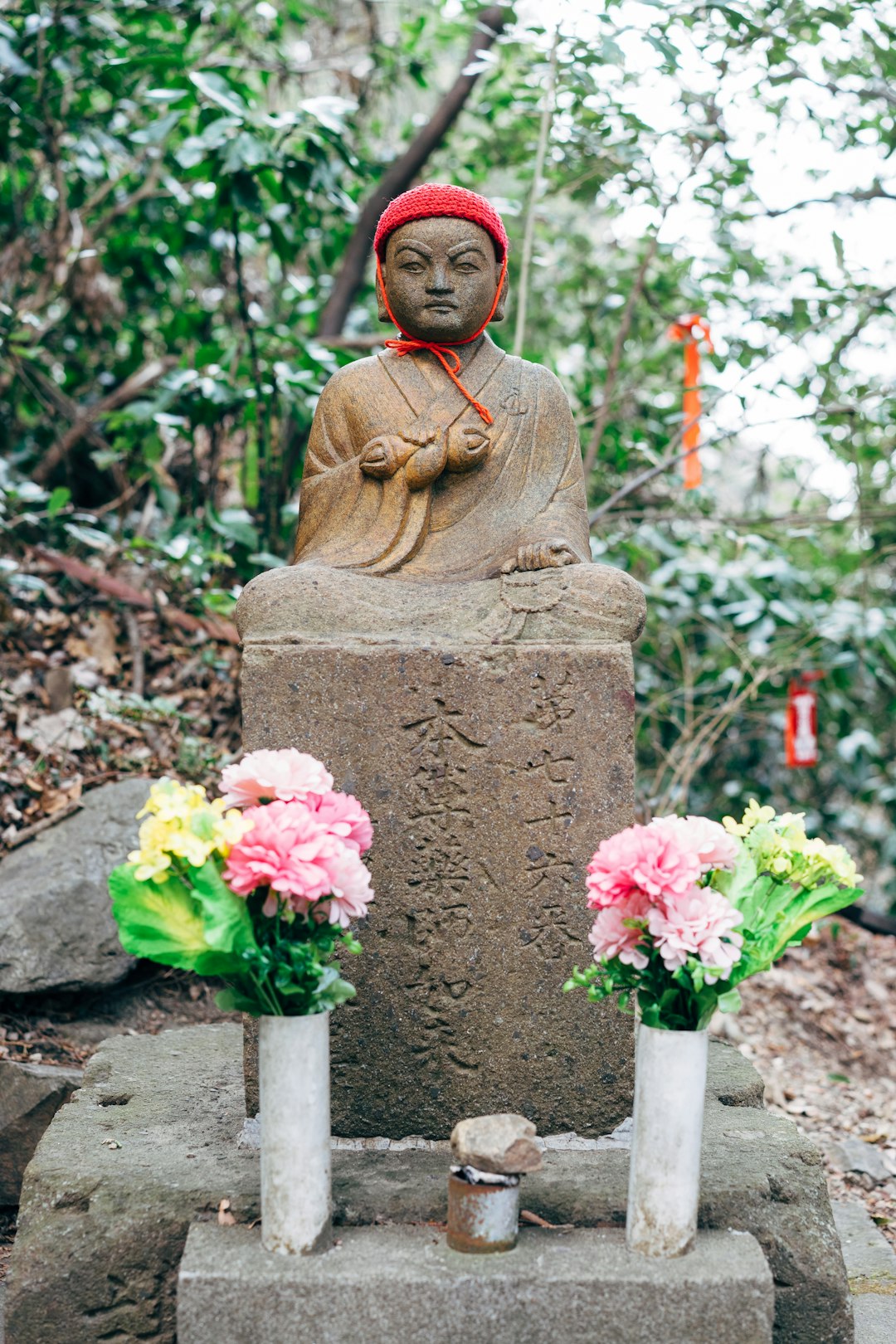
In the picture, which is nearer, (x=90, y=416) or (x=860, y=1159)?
(x=860, y=1159)

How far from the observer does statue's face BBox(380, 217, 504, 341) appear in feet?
10.2

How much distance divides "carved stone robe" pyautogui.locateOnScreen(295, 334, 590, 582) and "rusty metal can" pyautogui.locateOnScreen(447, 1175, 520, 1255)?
4.52 ft

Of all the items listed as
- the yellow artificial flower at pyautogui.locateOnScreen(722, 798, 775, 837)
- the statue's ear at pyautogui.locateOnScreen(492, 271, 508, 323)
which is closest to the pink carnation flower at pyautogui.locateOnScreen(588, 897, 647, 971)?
the yellow artificial flower at pyautogui.locateOnScreen(722, 798, 775, 837)

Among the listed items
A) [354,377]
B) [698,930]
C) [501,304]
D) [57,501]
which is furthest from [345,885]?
[57,501]

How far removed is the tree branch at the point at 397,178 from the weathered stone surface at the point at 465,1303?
15.8ft

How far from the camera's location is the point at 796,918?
2.37 m

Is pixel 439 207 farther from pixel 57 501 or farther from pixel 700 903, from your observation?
pixel 57 501

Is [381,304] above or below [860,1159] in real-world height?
above

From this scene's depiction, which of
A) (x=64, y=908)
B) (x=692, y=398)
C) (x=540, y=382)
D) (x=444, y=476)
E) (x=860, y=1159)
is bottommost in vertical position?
(x=860, y=1159)

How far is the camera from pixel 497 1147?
2248 millimetres

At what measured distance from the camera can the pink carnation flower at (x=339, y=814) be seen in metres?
2.28

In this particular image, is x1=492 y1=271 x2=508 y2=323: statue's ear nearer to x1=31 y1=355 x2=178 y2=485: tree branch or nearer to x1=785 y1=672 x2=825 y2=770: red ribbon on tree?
x1=785 y1=672 x2=825 y2=770: red ribbon on tree

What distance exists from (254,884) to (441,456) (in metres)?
1.31

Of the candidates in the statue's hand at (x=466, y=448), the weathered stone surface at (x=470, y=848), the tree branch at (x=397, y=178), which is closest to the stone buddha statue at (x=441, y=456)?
the statue's hand at (x=466, y=448)
